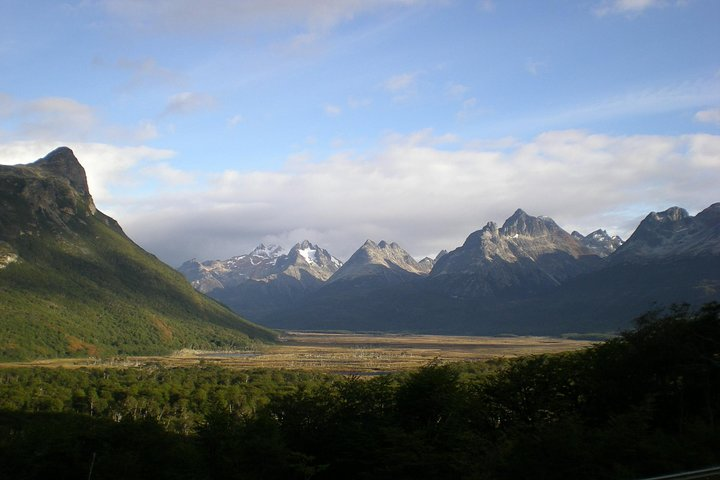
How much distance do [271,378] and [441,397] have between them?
343ft

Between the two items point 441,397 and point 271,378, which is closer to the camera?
point 441,397

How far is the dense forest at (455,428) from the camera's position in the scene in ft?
160

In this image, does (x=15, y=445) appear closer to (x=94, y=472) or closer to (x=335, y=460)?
(x=94, y=472)

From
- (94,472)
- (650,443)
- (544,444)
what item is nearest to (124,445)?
(94,472)

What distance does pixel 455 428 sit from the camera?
5984 cm

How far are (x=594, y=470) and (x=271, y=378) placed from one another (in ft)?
427

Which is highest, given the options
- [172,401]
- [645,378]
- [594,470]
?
[645,378]

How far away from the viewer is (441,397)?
68.6m

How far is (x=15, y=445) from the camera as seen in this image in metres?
67.2

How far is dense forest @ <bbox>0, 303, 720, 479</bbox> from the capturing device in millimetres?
48750

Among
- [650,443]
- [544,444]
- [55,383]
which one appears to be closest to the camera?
[650,443]

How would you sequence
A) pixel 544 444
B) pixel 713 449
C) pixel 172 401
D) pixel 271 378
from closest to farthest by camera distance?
pixel 713 449, pixel 544 444, pixel 172 401, pixel 271 378

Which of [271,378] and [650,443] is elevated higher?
[650,443]

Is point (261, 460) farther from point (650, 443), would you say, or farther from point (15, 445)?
point (650, 443)
